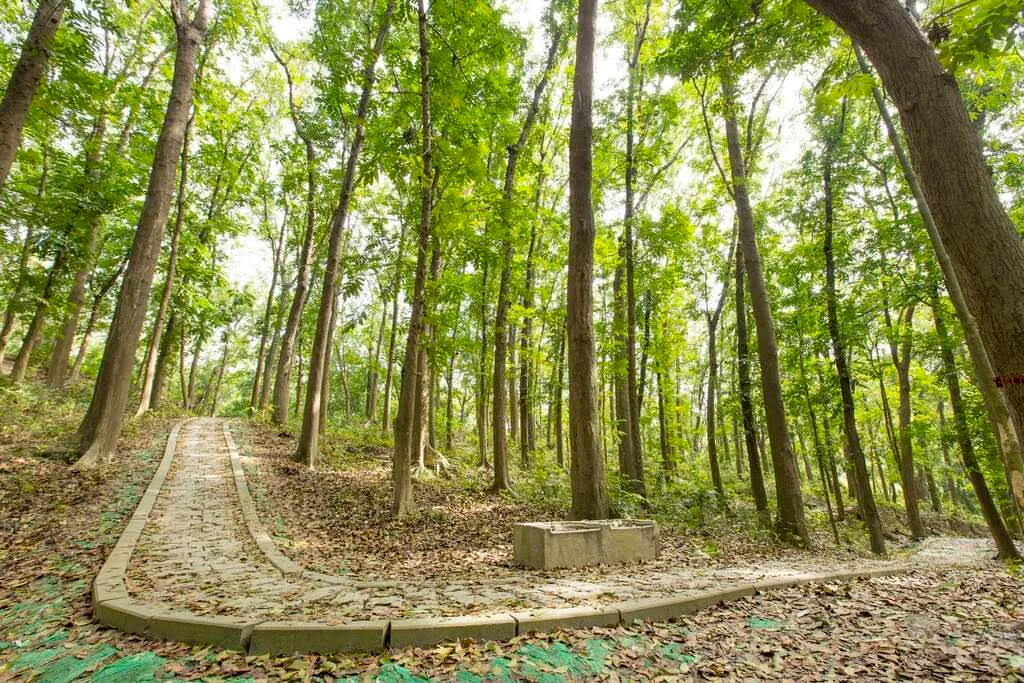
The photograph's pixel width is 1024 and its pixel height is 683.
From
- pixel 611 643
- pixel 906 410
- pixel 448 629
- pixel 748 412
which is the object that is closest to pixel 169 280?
pixel 448 629

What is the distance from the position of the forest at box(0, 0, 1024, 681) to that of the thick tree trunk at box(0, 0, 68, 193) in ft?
0.17

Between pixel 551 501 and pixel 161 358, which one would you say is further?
pixel 161 358

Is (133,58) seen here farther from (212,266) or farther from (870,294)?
(870,294)

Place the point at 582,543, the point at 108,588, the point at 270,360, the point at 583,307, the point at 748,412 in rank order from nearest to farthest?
the point at 108,588, the point at 582,543, the point at 583,307, the point at 748,412, the point at 270,360

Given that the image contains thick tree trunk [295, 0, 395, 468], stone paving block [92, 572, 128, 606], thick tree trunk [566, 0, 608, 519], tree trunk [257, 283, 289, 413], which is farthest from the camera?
tree trunk [257, 283, 289, 413]

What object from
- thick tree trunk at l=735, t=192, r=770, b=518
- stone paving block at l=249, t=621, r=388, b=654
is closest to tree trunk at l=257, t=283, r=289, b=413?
thick tree trunk at l=735, t=192, r=770, b=518

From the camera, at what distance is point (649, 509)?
11172 mm

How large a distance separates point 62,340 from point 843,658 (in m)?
20.6

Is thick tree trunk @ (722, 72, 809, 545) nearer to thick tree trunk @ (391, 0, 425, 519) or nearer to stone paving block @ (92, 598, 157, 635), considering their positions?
thick tree trunk @ (391, 0, 425, 519)

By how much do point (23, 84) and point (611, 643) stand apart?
1071cm

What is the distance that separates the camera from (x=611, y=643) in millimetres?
3486

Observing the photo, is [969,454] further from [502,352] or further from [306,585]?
[306,585]

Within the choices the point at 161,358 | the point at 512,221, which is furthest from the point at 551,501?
the point at 161,358

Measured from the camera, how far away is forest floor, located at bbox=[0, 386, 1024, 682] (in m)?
2.99
